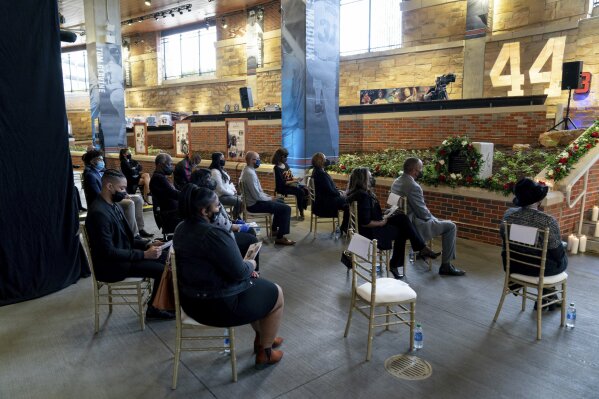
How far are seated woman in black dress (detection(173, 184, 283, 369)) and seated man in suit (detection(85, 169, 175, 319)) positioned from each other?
2.92 feet

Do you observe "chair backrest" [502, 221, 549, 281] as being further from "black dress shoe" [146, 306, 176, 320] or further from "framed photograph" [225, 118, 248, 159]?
"framed photograph" [225, 118, 248, 159]

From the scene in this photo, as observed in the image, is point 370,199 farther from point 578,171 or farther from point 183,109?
point 183,109

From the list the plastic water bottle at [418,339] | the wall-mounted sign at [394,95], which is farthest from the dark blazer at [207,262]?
the wall-mounted sign at [394,95]

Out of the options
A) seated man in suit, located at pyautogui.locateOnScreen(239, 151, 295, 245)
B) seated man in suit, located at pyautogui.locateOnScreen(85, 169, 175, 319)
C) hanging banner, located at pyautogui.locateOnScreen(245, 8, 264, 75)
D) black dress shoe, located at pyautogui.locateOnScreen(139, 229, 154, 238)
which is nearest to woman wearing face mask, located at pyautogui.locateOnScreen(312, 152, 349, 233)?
seated man in suit, located at pyautogui.locateOnScreen(239, 151, 295, 245)

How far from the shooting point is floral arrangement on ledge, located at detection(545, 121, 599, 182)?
227 inches

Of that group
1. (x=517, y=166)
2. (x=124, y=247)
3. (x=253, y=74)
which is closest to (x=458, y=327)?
(x=124, y=247)

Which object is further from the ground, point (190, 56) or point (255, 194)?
point (190, 56)

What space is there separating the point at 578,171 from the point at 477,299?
10.0 ft

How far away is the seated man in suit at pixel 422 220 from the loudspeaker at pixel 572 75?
20.1ft

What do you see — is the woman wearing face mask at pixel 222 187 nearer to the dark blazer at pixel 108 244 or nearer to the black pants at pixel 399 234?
the black pants at pixel 399 234

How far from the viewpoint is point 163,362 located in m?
2.95

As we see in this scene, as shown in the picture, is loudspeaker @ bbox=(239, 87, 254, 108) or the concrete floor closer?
the concrete floor

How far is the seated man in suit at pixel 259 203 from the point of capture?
5.86m

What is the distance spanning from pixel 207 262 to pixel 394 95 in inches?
516
